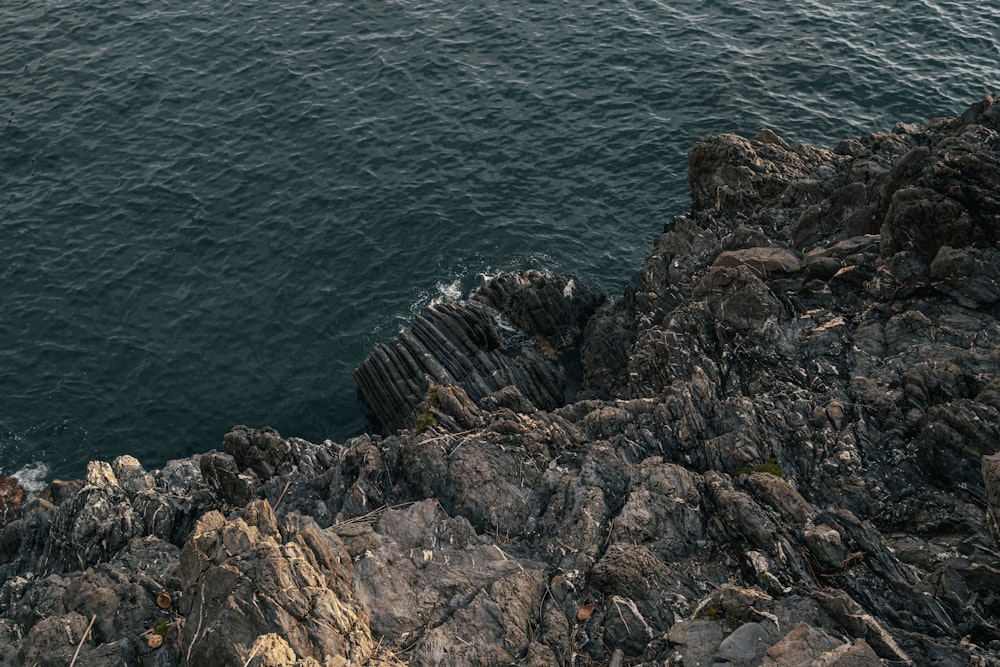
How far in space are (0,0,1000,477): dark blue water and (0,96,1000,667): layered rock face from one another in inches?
321

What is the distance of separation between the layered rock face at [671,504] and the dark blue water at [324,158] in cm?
816

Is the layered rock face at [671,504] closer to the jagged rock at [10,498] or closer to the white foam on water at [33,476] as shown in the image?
the jagged rock at [10,498]

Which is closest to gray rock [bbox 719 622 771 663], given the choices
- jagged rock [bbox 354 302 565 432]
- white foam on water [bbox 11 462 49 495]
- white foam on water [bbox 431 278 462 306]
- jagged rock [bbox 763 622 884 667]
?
jagged rock [bbox 763 622 884 667]

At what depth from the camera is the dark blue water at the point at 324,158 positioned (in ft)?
137

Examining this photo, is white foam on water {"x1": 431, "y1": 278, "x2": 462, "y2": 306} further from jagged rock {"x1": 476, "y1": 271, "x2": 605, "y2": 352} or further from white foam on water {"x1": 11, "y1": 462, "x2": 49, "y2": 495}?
white foam on water {"x1": 11, "y1": 462, "x2": 49, "y2": 495}

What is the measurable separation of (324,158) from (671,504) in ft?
131

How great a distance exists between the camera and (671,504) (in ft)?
76.2

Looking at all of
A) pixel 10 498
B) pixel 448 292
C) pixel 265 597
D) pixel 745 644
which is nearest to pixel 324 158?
pixel 448 292

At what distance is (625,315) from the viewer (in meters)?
41.8

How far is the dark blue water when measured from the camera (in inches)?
1640

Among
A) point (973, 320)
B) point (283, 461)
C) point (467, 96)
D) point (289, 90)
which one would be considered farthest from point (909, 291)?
point (289, 90)

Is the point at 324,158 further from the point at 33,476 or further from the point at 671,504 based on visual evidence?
the point at 671,504

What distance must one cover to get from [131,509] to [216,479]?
3808mm

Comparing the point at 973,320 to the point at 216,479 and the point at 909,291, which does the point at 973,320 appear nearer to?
the point at 909,291
